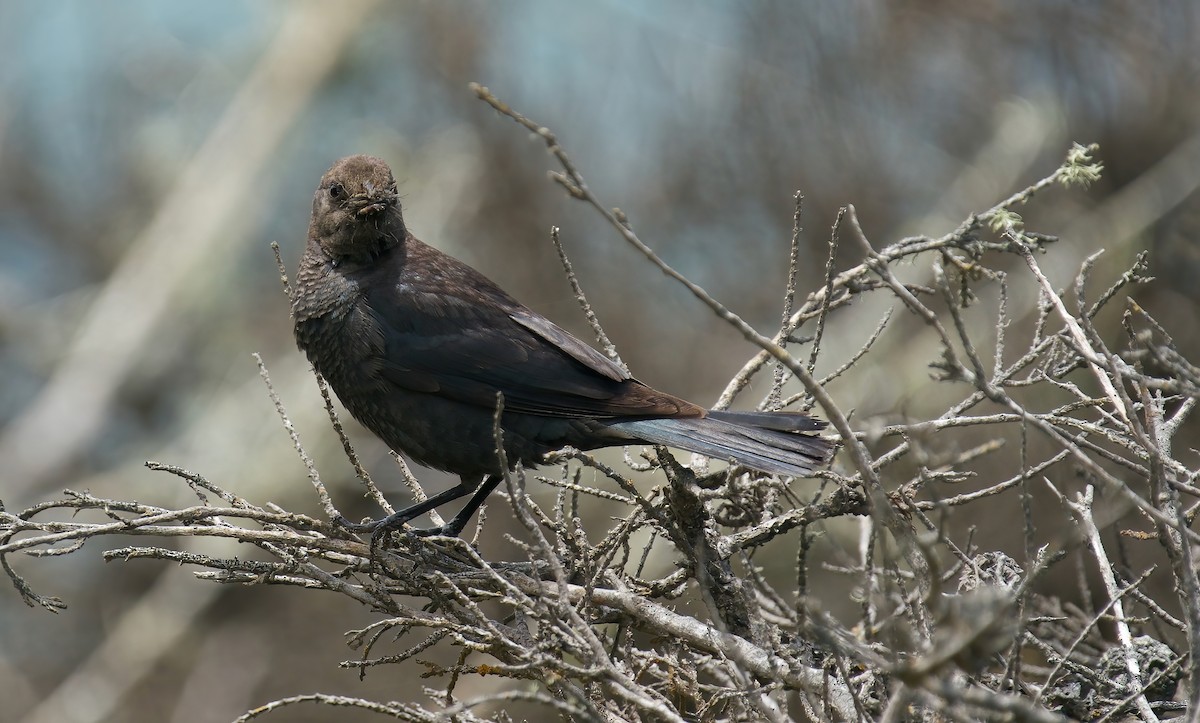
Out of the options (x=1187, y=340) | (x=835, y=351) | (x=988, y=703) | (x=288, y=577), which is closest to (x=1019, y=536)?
(x=1187, y=340)

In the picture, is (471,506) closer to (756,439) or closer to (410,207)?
(756,439)

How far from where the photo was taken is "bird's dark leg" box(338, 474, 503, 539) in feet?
10.6

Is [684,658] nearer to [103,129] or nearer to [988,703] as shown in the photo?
[988,703]

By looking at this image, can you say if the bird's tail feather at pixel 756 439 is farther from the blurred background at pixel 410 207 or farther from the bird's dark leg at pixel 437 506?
the blurred background at pixel 410 207

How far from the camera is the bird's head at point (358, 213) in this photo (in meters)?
4.06

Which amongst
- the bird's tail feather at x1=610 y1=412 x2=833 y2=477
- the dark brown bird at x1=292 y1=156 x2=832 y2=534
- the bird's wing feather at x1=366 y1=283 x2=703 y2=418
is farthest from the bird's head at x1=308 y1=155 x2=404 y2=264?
the bird's tail feather at x1=610 y1=412 x2=833 y2=477

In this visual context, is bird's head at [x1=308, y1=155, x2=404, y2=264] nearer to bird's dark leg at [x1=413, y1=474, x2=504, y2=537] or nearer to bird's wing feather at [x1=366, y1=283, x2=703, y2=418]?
bird's wing feather at [x1=366, y1=283, x2=703, y2=418]

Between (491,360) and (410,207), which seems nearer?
(491,360)

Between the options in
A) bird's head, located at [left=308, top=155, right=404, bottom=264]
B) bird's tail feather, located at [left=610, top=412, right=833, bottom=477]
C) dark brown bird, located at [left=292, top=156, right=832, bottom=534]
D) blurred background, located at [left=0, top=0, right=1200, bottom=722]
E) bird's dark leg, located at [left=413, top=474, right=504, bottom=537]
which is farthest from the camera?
blurred background, located at [left=0, top=0, right=1200, bottom=722]

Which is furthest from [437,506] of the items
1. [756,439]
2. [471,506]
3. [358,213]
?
[756,439]

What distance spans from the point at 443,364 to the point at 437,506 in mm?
426

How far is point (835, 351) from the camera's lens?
820cm

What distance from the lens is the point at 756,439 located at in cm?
314

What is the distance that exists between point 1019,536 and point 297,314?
4.23 metres
